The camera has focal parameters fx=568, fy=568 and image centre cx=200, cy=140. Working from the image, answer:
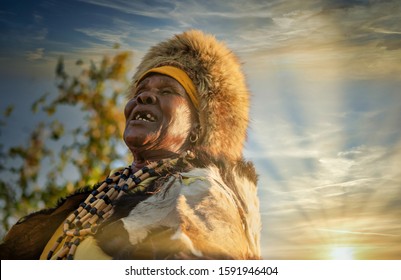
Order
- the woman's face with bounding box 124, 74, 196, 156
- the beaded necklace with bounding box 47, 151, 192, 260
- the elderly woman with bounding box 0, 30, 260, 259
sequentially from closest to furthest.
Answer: the elderly woman with bounding box 0, 30, 260, 259
the beaded necklace with bounding box 47, 151, 192, 260
the woman's face with bounding box 124, 74, 196, 156

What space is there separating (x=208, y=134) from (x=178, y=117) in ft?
0.50

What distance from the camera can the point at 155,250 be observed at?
2068mm

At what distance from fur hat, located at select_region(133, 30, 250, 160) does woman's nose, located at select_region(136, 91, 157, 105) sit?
0.18 meters

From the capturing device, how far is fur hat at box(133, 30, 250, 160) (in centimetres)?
249

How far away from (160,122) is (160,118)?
0.06 feet

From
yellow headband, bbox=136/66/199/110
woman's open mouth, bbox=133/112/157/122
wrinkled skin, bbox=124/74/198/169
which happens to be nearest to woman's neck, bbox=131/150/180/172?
wrinkled skin, bbox=124/74/198/169

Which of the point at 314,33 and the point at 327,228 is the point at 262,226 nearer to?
the point at 327,228

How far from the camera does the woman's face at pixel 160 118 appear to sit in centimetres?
246

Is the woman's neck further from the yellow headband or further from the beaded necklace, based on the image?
the yellow headband

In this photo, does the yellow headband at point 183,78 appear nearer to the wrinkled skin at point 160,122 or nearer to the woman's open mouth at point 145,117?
the wrinkled skin at point 160,122

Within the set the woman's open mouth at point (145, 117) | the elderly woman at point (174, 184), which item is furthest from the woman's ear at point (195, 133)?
the woman's open mouth at point (145, 117)

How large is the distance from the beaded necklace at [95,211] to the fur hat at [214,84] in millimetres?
182

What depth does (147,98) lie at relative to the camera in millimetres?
2486

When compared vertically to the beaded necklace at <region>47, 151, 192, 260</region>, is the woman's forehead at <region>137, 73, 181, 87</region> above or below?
above
